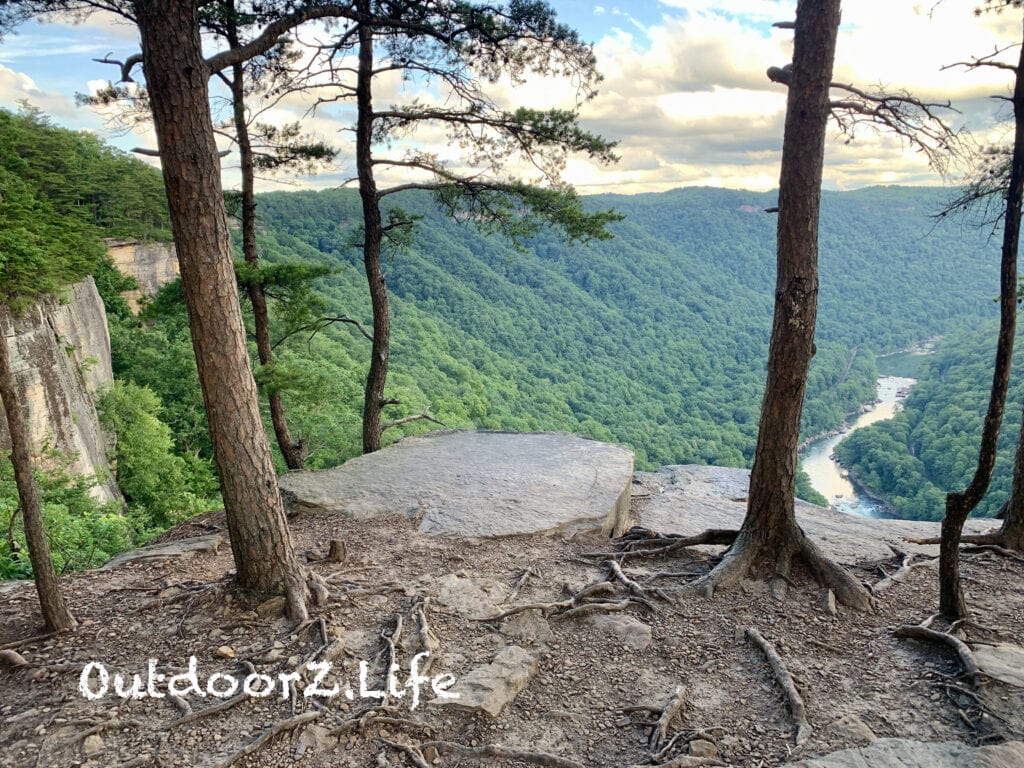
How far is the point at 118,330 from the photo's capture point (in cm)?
2469

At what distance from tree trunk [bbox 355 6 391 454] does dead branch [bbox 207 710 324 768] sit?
5.75 meters

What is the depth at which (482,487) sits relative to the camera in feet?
24.2

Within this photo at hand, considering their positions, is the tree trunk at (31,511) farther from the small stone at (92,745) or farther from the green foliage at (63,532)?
the green foliage at (63,532)

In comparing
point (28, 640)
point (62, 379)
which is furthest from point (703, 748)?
point (62, 379)

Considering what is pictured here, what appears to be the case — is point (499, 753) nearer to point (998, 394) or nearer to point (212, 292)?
point (212, 292)

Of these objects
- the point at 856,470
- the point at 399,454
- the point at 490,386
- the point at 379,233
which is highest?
the point at 379,233

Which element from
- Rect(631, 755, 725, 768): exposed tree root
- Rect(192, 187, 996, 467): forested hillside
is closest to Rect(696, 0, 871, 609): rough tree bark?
Rect(631, 755, 725, 768): exposed tree root

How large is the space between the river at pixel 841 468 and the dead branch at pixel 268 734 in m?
34.9

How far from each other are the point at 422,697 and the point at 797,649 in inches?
88.7

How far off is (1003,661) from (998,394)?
1502 mm

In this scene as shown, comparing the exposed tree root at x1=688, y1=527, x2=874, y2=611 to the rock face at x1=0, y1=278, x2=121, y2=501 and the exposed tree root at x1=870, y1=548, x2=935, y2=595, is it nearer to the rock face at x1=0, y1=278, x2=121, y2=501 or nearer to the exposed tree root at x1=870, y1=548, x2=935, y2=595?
the exposed tree root at x1=870, y1=548, x2=935, y2=595

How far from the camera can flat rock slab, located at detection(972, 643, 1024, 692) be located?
318cm

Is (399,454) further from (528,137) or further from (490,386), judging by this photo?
(490,386)

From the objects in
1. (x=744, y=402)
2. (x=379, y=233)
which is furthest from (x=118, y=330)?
(x=744, y=402)
